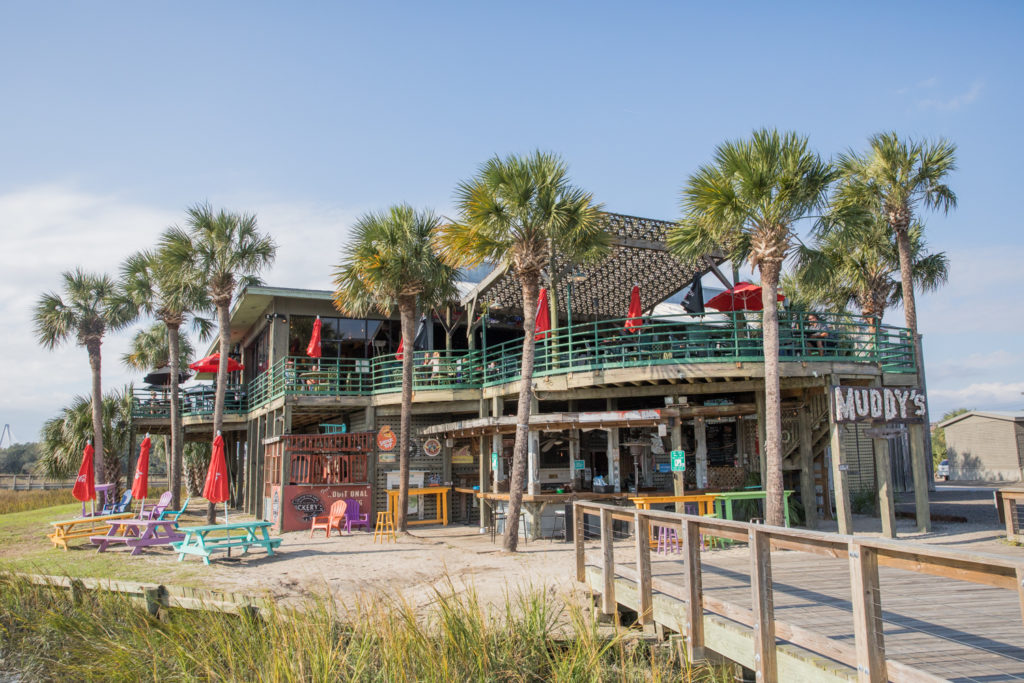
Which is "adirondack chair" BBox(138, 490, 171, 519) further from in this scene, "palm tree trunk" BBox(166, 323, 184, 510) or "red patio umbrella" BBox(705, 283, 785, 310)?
"red patio umbrella" BBox(705, 283, 785, 310)

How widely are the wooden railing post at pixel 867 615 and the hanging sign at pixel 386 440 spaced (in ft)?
60.4

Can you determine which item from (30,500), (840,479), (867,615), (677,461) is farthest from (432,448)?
(30,500)

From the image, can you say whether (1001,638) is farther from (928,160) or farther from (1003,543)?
(928,160)

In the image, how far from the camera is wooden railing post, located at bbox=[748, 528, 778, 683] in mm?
4766

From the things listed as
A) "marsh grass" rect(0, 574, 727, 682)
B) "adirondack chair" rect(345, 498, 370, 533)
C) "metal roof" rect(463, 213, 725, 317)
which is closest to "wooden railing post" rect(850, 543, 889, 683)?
"marsh grass" rect(0, 574, 727, 682)

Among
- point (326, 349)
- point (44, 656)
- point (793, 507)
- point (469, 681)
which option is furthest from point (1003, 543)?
point (326, 349)

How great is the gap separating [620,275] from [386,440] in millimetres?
8601

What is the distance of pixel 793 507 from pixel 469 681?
13.0m

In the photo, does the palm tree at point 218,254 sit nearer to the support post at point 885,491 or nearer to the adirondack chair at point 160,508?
the adirondack chair at point 160,508

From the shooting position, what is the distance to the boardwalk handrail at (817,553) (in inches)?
132

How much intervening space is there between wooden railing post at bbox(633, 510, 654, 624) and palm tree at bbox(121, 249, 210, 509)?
1828 centimetres

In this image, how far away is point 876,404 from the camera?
14953mm

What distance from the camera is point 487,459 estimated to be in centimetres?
1883

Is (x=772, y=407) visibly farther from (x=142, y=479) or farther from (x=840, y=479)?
(x=142, y=479)
